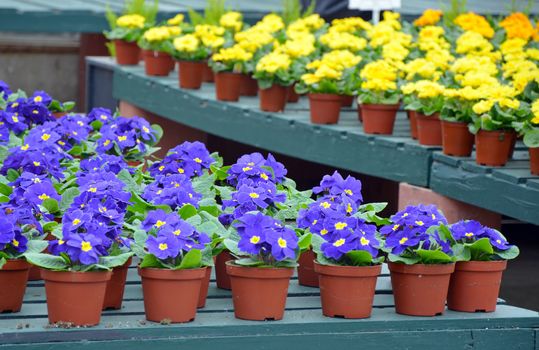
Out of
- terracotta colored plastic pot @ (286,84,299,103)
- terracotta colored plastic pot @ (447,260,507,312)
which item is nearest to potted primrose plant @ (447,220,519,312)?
terracotta colored plastic pot @ (447,260,507,312)

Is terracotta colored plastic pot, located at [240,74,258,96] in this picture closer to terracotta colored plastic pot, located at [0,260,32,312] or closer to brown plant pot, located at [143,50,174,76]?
brown plant pot, located at [143,50,174,76]

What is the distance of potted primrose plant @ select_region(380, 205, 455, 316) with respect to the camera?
3.15m

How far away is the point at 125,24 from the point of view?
838 cm

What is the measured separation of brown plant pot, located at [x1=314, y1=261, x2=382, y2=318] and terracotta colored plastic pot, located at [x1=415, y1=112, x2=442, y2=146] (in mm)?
2767

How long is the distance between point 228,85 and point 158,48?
1005 millimetres

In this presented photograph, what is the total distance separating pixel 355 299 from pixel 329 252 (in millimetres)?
149

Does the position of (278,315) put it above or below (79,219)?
below

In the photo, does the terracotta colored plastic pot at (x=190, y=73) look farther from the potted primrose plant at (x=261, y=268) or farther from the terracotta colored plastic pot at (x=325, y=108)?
the potted primrose plant at (x=261, y=268)

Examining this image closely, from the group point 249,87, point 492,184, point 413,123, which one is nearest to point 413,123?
point 413,123

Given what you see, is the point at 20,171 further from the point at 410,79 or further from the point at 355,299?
the point at 410,79

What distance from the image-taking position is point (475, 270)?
3227mm

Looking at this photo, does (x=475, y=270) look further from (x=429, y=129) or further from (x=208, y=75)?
(x=208, y=75)

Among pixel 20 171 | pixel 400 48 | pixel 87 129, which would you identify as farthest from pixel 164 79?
pixel 20 171

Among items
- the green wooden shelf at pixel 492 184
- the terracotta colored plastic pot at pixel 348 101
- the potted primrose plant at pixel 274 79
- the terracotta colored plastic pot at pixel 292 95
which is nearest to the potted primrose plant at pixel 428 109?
the green wooden shelf at pixel 492 184
